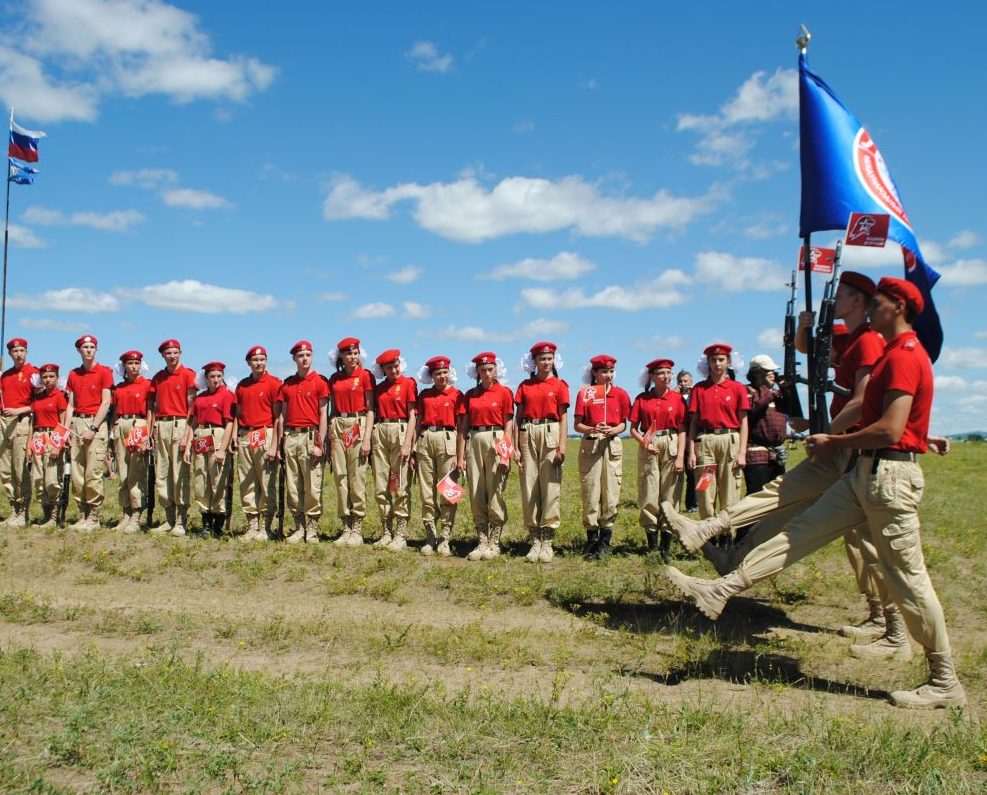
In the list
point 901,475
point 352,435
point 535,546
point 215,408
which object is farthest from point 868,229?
point 215,408

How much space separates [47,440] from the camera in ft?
40.2

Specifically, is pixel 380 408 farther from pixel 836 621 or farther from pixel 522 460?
pixel 836 621

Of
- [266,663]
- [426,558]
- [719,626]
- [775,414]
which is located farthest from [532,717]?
[775,414]

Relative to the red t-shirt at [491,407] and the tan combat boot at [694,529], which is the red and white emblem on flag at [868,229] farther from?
the red t-shirt at [491,407]

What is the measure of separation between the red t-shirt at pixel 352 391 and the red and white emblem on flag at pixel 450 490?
1.43 meters

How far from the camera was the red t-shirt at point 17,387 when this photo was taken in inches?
495

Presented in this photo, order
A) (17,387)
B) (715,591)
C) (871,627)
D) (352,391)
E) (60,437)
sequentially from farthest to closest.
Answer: (17,387), (60,437), (352,391), (871,627), (715,591)

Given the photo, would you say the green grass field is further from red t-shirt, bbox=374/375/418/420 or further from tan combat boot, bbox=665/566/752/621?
red t-shirt, bbox=374/375/418/420

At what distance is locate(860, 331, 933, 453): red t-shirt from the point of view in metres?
5.46

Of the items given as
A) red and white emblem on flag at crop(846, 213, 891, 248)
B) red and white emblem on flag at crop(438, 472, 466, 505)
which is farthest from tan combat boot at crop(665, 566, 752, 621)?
red and white emblem on flag at crop(438, 472, 466, 505)

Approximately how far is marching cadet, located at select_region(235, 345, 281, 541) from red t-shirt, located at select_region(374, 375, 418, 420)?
4.89 feet

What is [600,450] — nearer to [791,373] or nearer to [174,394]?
[791,373]

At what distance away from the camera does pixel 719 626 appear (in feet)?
25.2

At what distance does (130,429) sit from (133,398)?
43 cm
